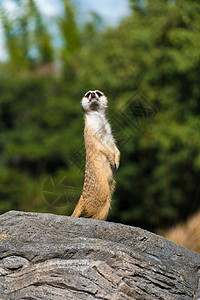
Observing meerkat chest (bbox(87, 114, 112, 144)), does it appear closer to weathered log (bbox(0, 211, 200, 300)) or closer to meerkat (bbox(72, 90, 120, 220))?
meerkat (bbox(72, 90, 120, 220))

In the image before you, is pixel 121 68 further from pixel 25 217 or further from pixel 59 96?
pixel 25 217

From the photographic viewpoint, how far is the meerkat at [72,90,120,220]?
497cm

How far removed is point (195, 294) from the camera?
3.98 meters

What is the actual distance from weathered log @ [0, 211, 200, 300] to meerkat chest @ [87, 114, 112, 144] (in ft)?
4.20

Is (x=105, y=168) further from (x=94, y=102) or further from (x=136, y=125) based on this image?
(x=136, y=125)

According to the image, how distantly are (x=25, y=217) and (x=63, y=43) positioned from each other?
48.0 feet

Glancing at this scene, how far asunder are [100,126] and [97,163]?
52cm

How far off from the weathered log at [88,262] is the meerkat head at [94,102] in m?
1.58

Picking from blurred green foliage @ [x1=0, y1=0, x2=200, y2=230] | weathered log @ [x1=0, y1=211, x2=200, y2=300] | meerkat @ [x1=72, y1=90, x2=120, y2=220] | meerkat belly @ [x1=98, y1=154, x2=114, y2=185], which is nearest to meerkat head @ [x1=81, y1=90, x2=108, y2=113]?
meerkat @ [x1=72, y1=90, x2=120, y2=220]

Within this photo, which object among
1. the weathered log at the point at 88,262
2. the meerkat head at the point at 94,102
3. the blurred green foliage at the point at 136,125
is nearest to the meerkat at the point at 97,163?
the meerkat head at the point at 94,102

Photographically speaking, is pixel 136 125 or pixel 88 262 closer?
pixel 88 262

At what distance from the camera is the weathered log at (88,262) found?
371cm

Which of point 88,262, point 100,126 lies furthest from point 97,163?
point 88,262

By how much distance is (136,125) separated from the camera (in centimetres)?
1061
